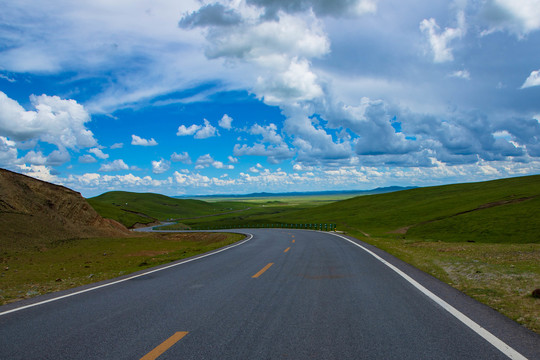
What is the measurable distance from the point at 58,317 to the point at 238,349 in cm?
401

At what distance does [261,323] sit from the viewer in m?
5.59

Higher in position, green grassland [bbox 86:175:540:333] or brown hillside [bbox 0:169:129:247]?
brown hillside [bbox 0:169:129:247]

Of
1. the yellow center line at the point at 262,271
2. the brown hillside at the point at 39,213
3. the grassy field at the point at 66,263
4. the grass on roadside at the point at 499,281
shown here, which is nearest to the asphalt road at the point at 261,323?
the grass on roadside at the point at 499,281

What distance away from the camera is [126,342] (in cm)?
491

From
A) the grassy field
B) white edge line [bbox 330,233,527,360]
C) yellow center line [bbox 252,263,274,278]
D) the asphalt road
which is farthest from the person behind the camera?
the grassy field

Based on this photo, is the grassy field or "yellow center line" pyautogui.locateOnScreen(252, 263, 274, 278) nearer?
"yellow center line" pyautogui.locateOnScreen(252, 263, 274, 278)

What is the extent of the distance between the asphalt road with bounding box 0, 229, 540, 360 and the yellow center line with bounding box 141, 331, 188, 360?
0.6 inches

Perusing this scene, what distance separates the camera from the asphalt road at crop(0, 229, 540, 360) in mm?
4496

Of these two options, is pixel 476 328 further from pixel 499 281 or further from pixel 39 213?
pixel 39 213

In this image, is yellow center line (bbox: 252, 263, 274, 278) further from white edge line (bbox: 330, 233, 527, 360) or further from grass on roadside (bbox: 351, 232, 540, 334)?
grass on roadside (bbox: 351, 232, 540, 334)

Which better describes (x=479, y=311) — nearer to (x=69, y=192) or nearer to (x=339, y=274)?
(x=339, y=274)

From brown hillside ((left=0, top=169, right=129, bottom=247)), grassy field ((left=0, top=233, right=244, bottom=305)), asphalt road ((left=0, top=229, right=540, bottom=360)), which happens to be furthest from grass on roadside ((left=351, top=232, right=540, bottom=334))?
brown hillside ((left=0, top=169, right=129, bottom=247))

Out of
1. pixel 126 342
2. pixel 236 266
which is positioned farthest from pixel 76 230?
pixel 126 342

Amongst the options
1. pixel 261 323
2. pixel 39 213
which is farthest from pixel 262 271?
pixel 39 213
